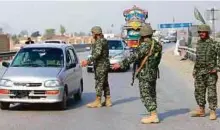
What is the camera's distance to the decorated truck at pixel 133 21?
170ft

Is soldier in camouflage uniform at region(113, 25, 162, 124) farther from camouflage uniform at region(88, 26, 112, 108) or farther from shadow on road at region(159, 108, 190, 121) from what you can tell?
camouflage uniform at region(88, 26, 112, 108)

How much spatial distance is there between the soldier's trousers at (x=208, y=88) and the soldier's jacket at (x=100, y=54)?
2636mm

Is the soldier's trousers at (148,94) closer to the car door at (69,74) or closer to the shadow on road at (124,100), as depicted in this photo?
the car door at (69,74)

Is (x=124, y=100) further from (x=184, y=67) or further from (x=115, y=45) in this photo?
(x=184, y=67)

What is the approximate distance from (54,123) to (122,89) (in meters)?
7.66

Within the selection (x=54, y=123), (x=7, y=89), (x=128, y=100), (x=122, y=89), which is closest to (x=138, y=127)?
(x=54, y=123)

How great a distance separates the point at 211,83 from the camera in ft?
35.0

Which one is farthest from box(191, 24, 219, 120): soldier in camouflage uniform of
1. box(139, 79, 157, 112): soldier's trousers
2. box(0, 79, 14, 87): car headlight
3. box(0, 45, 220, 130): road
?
box(0, 79, 14, 87): car headlight

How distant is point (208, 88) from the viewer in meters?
10.8

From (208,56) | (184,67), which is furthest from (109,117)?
(184,67)

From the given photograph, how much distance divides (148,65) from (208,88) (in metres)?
1.43

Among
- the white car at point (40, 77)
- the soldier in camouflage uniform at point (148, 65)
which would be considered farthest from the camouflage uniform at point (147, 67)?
the white car at point (40, 77)

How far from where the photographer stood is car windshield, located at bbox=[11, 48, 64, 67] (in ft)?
41.3

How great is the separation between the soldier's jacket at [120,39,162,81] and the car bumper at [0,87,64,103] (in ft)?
6.83
